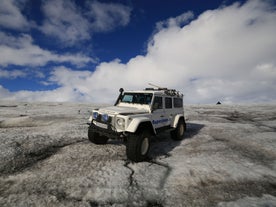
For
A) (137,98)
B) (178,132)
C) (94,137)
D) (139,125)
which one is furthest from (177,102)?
(94,137)

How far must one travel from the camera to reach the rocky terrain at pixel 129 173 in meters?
3.61

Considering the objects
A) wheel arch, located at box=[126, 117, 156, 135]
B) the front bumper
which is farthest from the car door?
Result: the front bumper

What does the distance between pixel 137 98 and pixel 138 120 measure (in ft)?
6.06

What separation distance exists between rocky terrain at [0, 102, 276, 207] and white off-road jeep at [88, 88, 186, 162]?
20.8 inches

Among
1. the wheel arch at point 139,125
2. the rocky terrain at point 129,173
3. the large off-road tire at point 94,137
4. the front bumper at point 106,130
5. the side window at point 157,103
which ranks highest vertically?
the side window at point 157,103

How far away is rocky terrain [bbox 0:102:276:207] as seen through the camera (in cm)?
361

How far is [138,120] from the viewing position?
5.47 meters

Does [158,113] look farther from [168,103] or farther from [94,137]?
[94,137]

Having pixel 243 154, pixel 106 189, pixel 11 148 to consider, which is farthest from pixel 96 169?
pixel 243 154

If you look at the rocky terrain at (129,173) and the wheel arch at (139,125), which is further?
the wheel arch at (139,125)

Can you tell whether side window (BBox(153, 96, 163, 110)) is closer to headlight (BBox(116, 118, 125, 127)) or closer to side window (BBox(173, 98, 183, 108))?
side window (BBox(173, 98, 183, 108))

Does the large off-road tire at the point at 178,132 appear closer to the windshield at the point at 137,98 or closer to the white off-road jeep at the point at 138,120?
the white off-road jeep at the point at 138,120

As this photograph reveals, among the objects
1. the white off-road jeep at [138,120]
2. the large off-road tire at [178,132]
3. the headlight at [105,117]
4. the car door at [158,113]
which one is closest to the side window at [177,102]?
the white off-road jeep at [138,120]

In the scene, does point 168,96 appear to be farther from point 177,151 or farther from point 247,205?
point 247,205
